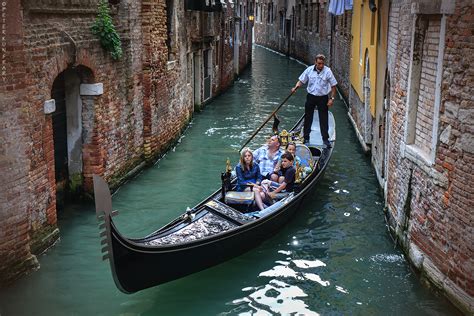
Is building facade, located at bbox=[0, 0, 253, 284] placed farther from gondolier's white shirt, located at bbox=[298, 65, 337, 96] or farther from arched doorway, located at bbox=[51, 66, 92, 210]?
gondolier's white shirt, located at bbox=[298, 65, 337, 96]

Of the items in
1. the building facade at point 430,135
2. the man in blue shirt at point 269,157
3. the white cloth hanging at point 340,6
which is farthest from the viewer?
the white cloth hanging at point 340,6

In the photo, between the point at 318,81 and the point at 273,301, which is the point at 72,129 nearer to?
the point at 273,301

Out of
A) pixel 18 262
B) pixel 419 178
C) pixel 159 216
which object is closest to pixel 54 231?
pixel 18 262

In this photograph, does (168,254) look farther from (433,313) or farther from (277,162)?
(277,162)

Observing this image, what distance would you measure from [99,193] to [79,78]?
359 cm

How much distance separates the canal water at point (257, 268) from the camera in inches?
202

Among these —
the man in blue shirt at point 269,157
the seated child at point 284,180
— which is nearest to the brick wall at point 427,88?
the seated child at point 284,180

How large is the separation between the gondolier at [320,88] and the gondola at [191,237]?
184 cm

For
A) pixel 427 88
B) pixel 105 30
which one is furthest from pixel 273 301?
pixel 105 30

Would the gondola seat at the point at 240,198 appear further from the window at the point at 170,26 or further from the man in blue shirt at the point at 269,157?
the window at the point at 170,26

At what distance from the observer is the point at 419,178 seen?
18.7 ft

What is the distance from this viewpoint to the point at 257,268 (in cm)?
604

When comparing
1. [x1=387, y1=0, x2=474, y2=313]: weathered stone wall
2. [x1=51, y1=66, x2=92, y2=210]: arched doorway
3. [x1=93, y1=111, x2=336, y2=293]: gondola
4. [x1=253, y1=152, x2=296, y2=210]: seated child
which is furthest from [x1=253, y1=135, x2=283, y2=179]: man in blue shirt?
[x1=51, y1=66, x2=92, y2=210]: arched doorway

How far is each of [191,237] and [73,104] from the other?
2.87 m
